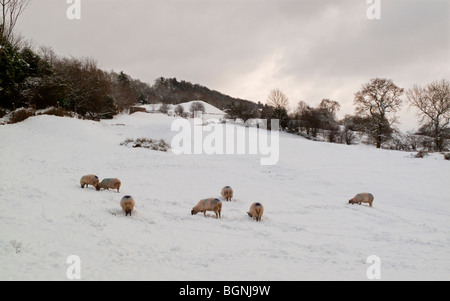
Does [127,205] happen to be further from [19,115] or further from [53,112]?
[53,112]

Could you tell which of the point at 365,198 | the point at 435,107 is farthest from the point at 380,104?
the point at 365,198

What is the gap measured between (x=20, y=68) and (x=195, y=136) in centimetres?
1880

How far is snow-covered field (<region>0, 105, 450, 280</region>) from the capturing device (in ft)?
18.6

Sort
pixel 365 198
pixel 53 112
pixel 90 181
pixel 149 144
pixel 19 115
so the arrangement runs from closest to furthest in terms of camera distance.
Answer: pixel 90 181 → pixel 365 198 → pixel 149 144 → pixel 19 115 → pixel 53 112

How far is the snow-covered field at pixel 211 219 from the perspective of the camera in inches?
223

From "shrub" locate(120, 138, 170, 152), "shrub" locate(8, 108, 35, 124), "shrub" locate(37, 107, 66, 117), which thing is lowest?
"shrub" locate(120, 138, 170, 152)

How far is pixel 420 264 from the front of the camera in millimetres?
6395

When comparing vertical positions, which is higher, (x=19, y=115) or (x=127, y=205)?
(x=19, y=115)

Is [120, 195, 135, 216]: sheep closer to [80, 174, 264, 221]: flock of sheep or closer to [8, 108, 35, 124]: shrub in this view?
[80, 174, 264, 221]: flock of sheep

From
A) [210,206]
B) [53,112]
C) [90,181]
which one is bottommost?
[210,206]

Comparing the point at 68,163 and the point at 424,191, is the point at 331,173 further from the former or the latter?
the point at 68,163

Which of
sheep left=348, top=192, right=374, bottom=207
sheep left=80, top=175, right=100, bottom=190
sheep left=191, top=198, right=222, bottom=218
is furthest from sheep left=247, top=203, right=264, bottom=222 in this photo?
sheep left=80, top=175, right=100, bottom=190

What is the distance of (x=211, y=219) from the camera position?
948 centimetres
